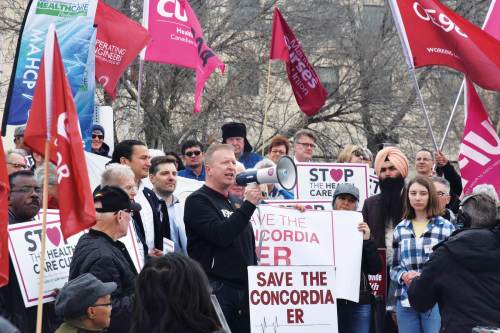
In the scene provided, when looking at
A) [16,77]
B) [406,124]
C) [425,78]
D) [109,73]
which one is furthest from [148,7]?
[425,78]

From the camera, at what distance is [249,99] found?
24.0 meters

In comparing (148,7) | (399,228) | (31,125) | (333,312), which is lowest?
(333,312)

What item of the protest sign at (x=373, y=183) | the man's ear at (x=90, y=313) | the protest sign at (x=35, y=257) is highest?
the protest sign at (x=373, y=183)

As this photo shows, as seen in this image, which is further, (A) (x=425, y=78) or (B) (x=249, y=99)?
(A) (x=425, y=78)

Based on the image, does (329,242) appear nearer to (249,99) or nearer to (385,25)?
(249,99)

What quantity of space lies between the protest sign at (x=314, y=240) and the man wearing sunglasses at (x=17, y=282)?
210 cm

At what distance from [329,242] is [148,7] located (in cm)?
440

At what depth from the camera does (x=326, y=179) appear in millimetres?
11977

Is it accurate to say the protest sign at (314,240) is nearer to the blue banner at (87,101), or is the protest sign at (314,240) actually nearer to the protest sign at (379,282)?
the protest sign at (379,282)

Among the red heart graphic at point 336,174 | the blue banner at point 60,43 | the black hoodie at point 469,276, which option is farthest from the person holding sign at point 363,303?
the blue banner at point 60,43

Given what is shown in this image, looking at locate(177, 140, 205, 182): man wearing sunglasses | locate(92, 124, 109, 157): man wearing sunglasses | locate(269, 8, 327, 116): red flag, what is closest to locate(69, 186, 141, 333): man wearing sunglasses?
locate(177, 140, 205, 182): man wearing sunglasses

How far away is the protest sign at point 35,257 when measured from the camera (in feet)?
25.3

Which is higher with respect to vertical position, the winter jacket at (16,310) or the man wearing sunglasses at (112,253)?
the man wearing sunglasses at (112,253)

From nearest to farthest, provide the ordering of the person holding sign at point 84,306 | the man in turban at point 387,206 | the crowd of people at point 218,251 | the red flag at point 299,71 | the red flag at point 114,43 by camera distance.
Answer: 1. the crowd of people at point 218,251
2. the person holding sign at point 84,306
3. the man in turban at point 387,206
4. the red flag at point 114,43
5. the red flag at point 299,71
